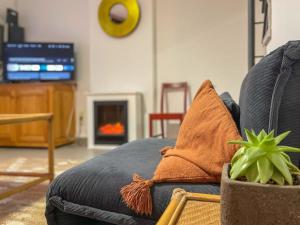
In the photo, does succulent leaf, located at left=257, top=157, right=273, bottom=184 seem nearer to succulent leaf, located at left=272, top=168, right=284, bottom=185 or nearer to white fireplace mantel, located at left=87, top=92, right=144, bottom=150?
succulent leaf, located at left=272, top=168, right=284, bottom=185

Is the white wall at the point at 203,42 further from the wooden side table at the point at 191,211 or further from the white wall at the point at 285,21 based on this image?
the wooden side table at the point at 191,211

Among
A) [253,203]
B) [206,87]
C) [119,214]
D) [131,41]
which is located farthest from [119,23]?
[253,203]

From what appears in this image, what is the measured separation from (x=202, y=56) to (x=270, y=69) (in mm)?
3772

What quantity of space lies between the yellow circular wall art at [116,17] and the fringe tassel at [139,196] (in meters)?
3.94

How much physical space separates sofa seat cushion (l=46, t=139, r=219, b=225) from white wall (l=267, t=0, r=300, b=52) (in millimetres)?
723

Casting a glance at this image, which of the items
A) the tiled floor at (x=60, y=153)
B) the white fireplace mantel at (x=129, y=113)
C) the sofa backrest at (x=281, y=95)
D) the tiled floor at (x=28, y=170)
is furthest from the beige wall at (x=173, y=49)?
the sofa backrest at (x=281, y=95)

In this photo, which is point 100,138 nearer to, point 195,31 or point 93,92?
point 93,92

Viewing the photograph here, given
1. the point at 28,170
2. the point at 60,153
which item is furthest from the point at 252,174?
the point at 60,153

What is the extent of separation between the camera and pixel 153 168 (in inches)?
53.2

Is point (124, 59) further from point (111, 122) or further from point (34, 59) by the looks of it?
point (34, 59)

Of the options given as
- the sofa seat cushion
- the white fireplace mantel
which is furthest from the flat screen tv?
the sofa seat cushion

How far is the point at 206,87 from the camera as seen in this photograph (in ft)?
4.70

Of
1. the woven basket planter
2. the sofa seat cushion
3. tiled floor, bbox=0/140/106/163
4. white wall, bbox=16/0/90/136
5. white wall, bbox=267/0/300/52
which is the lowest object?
tiled floor, bbox=0/140/106/163

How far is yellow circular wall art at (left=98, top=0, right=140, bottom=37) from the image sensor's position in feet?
15.9
